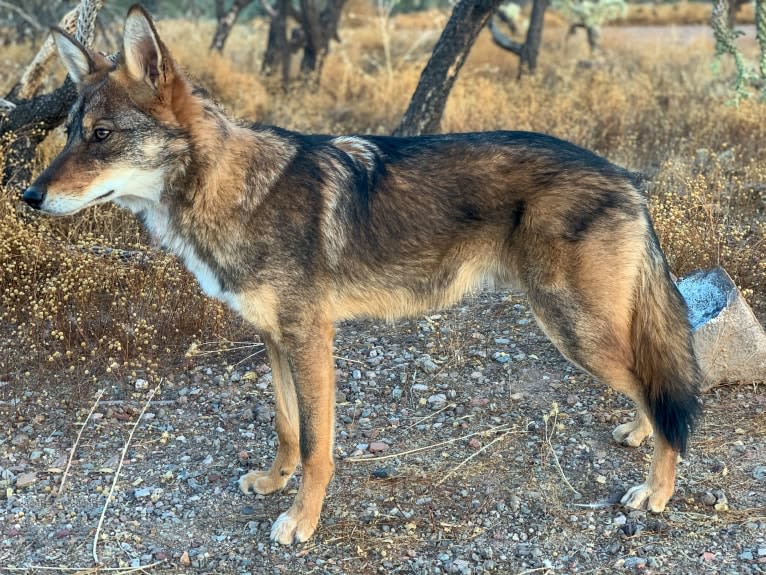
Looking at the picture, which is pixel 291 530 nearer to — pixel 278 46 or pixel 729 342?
pixel 729 342

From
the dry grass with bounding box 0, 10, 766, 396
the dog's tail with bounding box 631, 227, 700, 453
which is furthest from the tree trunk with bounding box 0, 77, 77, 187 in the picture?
the dog's tail with bounding box 631, 227, 700, 453

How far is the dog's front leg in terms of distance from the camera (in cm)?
347

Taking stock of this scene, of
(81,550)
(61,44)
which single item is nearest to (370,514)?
(81,550)

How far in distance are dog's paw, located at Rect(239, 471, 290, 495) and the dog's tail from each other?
1838 mm

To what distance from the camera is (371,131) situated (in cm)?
1012

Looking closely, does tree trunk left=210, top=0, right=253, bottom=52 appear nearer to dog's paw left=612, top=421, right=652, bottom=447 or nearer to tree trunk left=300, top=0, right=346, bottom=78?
tree trunk left=300, top=0, right=346, bottom=78

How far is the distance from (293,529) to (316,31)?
10.5 metres

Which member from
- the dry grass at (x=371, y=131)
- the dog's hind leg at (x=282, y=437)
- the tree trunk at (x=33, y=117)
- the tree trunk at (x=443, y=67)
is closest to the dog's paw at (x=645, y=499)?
the dog's hind leg at (x=282, y=437)

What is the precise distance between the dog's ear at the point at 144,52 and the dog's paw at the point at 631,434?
2.92 m

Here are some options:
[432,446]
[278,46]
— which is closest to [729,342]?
[432,446]

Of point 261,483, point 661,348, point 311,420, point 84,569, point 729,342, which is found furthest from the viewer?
point 729,342

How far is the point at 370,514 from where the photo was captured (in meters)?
3.71

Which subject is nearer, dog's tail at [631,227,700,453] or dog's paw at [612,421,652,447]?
dog's tail at [631,227,700,453]

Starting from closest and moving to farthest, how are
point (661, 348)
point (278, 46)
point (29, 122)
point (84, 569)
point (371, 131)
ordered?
point (84, 569)
point (661, 348)
point (29, 122)
point (371, 131)
point (278, 46)
